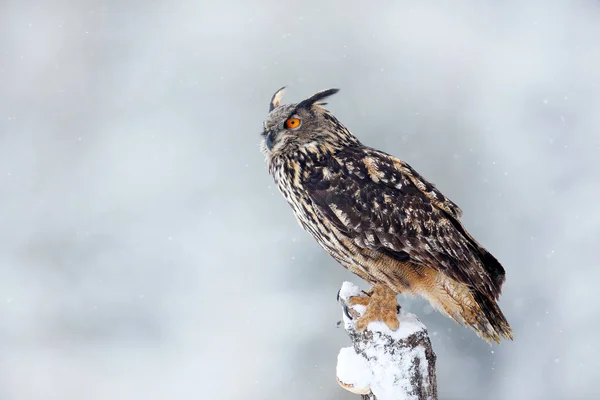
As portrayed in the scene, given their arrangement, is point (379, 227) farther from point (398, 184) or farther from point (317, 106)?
point (317, 106)

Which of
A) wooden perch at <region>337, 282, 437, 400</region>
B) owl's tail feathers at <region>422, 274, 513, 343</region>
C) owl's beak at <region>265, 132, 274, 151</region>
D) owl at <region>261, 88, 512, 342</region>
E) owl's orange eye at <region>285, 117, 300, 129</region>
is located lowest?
wooden perch at <region>337, 282, 437, 400</region>

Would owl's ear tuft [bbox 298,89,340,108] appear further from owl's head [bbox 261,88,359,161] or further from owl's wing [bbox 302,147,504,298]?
owl's wing [bbox 302,147,504,298]

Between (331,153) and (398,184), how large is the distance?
305 millimetres

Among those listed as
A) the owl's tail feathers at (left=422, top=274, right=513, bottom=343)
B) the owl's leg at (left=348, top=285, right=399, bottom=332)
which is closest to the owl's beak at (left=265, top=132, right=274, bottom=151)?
the owl's leg at (left=348, top=285, right=399, bottom=332)

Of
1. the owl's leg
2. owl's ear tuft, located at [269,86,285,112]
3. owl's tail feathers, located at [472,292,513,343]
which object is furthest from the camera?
owl's ear tuft, located at [269,86,285,112]

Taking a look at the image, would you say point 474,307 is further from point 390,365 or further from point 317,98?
point 317,98

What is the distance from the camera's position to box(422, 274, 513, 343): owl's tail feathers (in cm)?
229

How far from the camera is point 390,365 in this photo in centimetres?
205

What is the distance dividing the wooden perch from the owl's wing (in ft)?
0.95

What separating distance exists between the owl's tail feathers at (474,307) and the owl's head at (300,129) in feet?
2.41

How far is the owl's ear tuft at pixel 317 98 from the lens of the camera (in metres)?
2.35

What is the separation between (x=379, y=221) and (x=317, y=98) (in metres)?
0.59

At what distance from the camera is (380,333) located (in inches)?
84.0

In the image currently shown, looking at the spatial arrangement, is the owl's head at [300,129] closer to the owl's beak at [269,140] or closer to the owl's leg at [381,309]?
the owl's beak at [269,140]
